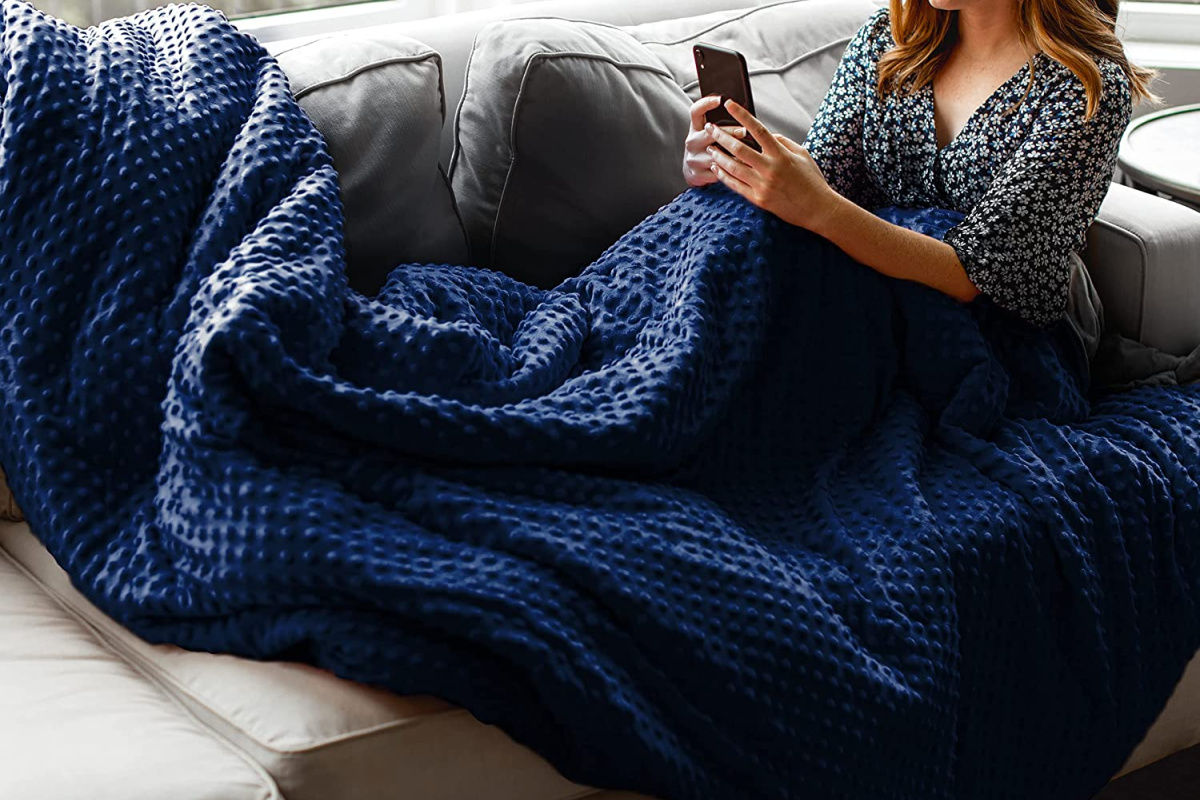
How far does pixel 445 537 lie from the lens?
1.01 m

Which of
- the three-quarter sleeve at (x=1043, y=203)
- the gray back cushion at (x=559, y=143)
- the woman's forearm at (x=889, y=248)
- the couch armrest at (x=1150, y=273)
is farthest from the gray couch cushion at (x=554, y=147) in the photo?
the couch armrest at (x=1150, y=273)

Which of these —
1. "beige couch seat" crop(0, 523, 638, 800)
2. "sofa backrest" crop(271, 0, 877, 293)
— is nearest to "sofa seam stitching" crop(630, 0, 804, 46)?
"sofa backrest" crop(271, 0, 877, 293)

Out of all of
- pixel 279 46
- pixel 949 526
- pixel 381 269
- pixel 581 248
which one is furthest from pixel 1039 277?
pixel 279 46

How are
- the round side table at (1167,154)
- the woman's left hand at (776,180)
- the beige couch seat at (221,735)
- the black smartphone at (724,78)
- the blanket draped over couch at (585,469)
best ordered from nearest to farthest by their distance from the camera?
the beige couch seat at (221,735) < the blanket draped over couch at (585,469) < the woman's left hand at (776,180) < the black smartphone at (724,78) < the round side table at (1167,154)

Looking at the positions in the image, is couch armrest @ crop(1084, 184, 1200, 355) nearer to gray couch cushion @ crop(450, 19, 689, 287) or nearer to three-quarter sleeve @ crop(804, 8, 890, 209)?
three-quarter sleeve @ crop(804, 8, 890, 209)

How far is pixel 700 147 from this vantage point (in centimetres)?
145

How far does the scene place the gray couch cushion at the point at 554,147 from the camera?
1449mm

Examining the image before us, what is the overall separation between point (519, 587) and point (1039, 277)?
29.8 inches

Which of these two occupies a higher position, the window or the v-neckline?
the window

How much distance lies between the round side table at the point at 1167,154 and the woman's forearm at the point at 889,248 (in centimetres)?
54

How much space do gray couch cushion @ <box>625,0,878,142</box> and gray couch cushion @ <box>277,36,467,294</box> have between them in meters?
0.40

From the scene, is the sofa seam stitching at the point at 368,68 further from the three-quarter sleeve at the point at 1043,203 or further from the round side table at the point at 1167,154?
the round side table at the point at 1167,154

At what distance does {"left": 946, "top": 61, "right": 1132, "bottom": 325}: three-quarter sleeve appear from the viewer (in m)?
1.35

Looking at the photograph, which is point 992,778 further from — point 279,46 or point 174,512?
point 279,46
